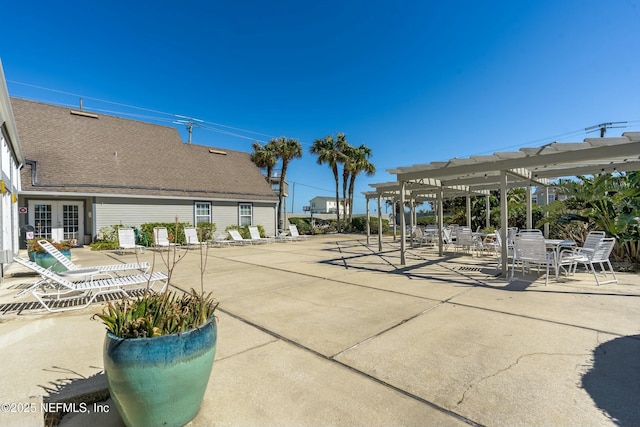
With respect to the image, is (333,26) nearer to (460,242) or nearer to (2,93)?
(460,242)

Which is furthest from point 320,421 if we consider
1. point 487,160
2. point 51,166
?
point 51,166

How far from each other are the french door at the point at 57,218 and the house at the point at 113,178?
0.04 metres

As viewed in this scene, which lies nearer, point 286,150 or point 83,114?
point 83,114

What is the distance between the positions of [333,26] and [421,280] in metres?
12.8

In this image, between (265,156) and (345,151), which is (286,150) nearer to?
(265,156)

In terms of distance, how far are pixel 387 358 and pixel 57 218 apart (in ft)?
59.0

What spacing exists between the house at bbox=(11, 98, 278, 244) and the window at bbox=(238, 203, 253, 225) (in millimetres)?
67

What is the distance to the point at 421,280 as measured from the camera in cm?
727

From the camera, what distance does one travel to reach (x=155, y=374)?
199cm

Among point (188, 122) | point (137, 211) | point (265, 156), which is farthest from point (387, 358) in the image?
point (188, 122)

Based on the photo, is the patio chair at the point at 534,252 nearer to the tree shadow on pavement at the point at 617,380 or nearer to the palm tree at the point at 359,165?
the tree shadow on pavement at the point at 617,380

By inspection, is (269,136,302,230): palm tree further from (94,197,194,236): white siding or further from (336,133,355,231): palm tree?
(94,197,194,236): white siding

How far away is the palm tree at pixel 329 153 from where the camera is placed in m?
26.8

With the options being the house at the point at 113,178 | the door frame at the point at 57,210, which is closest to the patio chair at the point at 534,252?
the house at the point at 113,178
